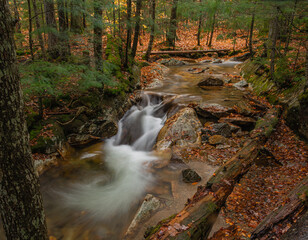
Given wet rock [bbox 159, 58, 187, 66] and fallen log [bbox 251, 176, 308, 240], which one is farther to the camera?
wet rock [bbox 159, 58, 187, 66]

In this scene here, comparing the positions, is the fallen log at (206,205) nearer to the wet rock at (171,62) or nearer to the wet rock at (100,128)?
the wet rock at (100,128)

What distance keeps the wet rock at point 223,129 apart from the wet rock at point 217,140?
0.29m

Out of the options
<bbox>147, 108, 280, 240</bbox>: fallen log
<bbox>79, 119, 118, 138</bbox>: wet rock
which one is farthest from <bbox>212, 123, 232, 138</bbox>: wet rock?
<bbox>79, 119, 118, 138</bbox>: wet rock

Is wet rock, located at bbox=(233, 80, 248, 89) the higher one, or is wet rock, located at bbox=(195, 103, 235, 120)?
wet rock, located at bbox=(233, 80, 248, 89)

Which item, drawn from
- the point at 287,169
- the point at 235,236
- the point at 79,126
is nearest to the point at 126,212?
the point at 235,236

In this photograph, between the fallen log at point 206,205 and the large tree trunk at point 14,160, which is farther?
the fallen log at point 206,205

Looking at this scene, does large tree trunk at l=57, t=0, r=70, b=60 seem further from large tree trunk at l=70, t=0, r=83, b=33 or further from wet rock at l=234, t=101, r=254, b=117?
wet rock at l=234, t=101, r=254, b=117

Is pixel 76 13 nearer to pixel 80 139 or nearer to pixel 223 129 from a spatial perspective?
pixel 80 139

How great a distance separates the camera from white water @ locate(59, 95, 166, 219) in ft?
18.8

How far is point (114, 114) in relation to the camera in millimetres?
9719

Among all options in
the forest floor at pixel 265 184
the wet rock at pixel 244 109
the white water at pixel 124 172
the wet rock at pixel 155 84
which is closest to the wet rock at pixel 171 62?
the wet rock at pixel 155 84

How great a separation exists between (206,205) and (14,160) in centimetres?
338

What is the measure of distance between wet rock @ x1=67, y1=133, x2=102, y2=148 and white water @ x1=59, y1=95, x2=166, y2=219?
69 centimetres

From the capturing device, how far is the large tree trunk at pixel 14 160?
7.19 ft
